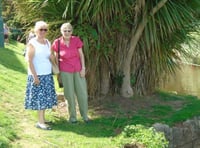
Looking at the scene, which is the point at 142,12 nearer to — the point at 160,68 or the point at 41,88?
the point at 160,68

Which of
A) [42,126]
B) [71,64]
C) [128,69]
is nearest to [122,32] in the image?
[128,69]

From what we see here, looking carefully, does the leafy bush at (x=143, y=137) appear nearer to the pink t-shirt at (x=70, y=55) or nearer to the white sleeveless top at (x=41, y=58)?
the pink t-shirt at (x=70, y=55)

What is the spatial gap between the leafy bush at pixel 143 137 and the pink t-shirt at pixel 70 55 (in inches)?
52.1

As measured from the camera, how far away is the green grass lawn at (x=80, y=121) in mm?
5949

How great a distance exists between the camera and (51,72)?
656cm

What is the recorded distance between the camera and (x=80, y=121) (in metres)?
7.18

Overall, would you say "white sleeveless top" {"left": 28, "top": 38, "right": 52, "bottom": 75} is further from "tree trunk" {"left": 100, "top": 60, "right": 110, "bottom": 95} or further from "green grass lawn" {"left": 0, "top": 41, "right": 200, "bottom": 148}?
"tree trunk" {"left": 100, "top": 60, "right": 110, "bottom": 95}

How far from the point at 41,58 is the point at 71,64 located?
1.89ft

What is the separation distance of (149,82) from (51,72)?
10.4 ft

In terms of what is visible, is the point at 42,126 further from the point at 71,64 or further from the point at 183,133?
the point at 183,133

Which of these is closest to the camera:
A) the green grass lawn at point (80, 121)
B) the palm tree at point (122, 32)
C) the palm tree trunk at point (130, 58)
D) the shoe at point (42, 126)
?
the green grass lawn at point (80, 121)

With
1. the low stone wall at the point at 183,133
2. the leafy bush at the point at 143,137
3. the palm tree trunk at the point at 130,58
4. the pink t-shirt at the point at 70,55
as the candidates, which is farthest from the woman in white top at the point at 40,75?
the palm tree trunk at the point at 130,58

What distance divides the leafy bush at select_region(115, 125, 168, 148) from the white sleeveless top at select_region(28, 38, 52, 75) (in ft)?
4.78

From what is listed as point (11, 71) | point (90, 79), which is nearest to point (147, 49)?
point (90, 79)
